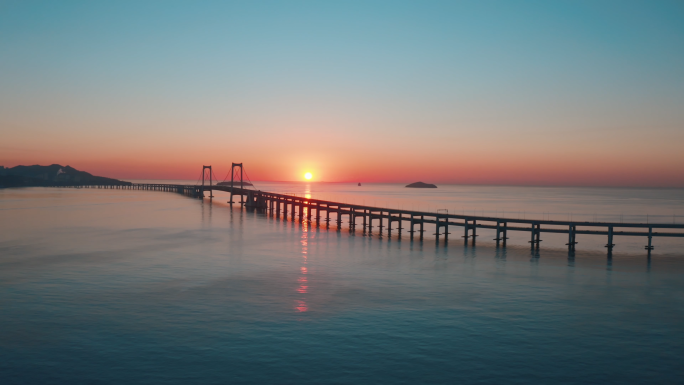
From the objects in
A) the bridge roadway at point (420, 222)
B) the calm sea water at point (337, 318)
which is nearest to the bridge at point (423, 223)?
the bridge roadway at point (420, 222)

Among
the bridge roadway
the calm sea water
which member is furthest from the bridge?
the calm sea water

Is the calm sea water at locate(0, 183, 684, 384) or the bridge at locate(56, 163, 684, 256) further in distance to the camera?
the bridge at locate(56, 163, 684, 256)

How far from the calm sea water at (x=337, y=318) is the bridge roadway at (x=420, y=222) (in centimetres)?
386

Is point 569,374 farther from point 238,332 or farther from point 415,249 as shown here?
point 415,249

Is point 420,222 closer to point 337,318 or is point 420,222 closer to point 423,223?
point 423,223

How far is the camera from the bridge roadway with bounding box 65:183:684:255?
3525 cm

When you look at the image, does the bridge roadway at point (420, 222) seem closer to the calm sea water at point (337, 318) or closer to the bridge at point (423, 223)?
the bridge at point (423, 223)

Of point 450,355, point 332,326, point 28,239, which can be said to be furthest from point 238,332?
point 28,239

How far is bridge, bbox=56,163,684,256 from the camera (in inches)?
1393

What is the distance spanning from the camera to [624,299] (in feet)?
63.7

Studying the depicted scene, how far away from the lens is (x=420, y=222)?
146 feet

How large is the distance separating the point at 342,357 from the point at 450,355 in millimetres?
2886

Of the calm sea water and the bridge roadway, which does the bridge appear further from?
the calm sea water

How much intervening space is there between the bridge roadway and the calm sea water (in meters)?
3.86
